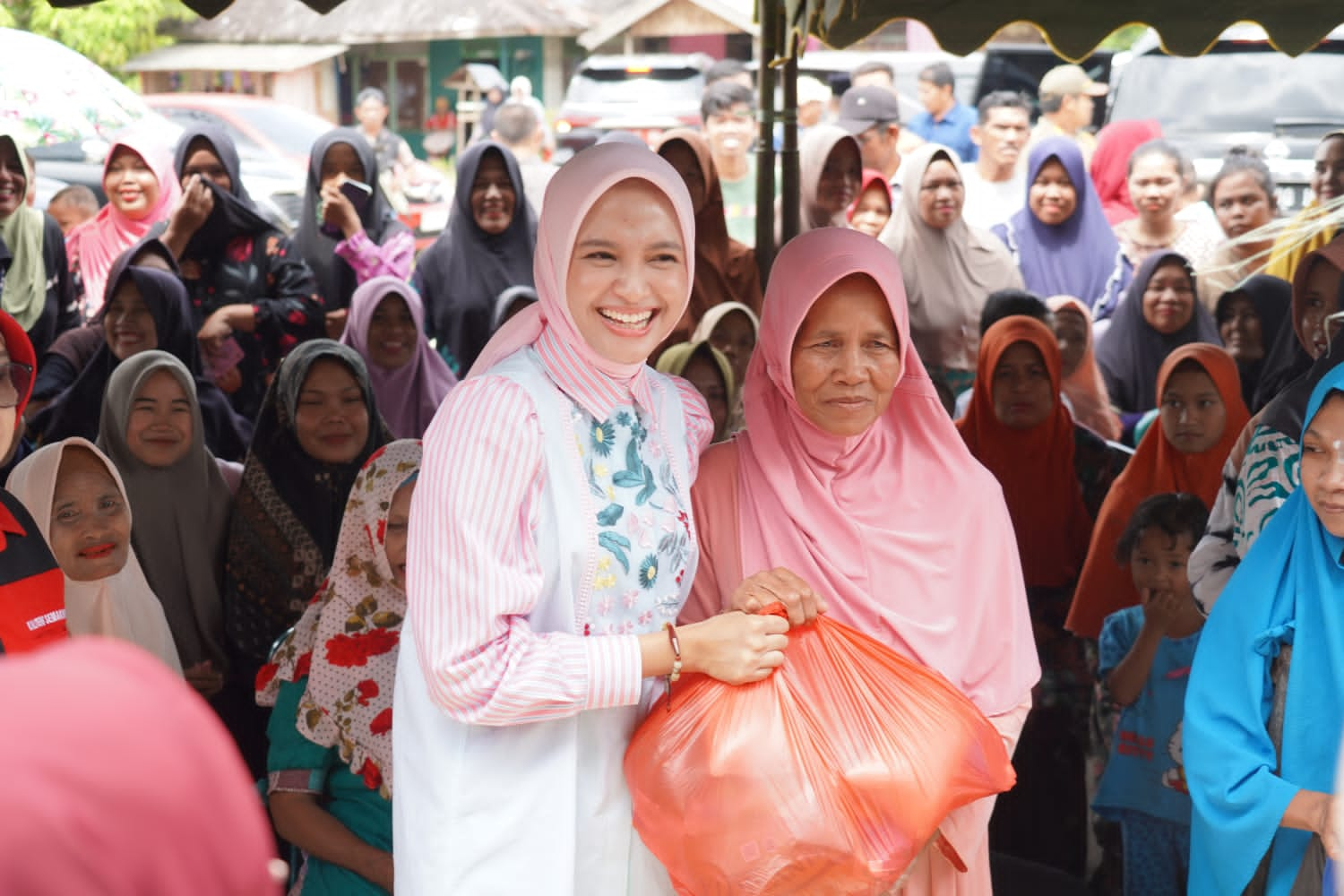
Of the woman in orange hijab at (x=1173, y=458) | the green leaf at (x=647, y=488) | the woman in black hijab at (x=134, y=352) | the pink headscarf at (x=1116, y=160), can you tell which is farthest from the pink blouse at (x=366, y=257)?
the pink headscarf at (x=1116, y=160)

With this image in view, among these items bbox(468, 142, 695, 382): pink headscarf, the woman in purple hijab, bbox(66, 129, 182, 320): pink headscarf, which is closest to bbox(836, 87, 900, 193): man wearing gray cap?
the woman in purple hijab

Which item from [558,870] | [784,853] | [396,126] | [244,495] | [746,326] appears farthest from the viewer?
[396,126]

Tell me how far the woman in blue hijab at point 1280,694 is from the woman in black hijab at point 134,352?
312cm

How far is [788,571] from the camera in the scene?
6.61 ft

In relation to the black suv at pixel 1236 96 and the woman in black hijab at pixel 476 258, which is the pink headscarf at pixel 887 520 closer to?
the woman in black hijab at pixel 476 258

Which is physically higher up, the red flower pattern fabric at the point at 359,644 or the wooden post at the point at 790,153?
the wooden post at the point at 790,153

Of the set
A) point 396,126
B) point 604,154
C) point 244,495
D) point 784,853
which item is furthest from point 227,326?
point 396,126

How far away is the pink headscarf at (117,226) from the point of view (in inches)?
231

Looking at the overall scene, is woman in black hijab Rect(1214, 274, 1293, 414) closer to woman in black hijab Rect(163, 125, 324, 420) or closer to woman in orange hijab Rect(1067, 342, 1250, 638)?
woman in orange hijab Rect(1067, 342, 1250, 638)

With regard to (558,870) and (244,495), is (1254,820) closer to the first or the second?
(558,870)

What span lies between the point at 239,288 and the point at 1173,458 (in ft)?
10.2

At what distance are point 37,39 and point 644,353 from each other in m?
4.64

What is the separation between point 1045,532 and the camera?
157 inches

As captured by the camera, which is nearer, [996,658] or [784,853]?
[784,853]
